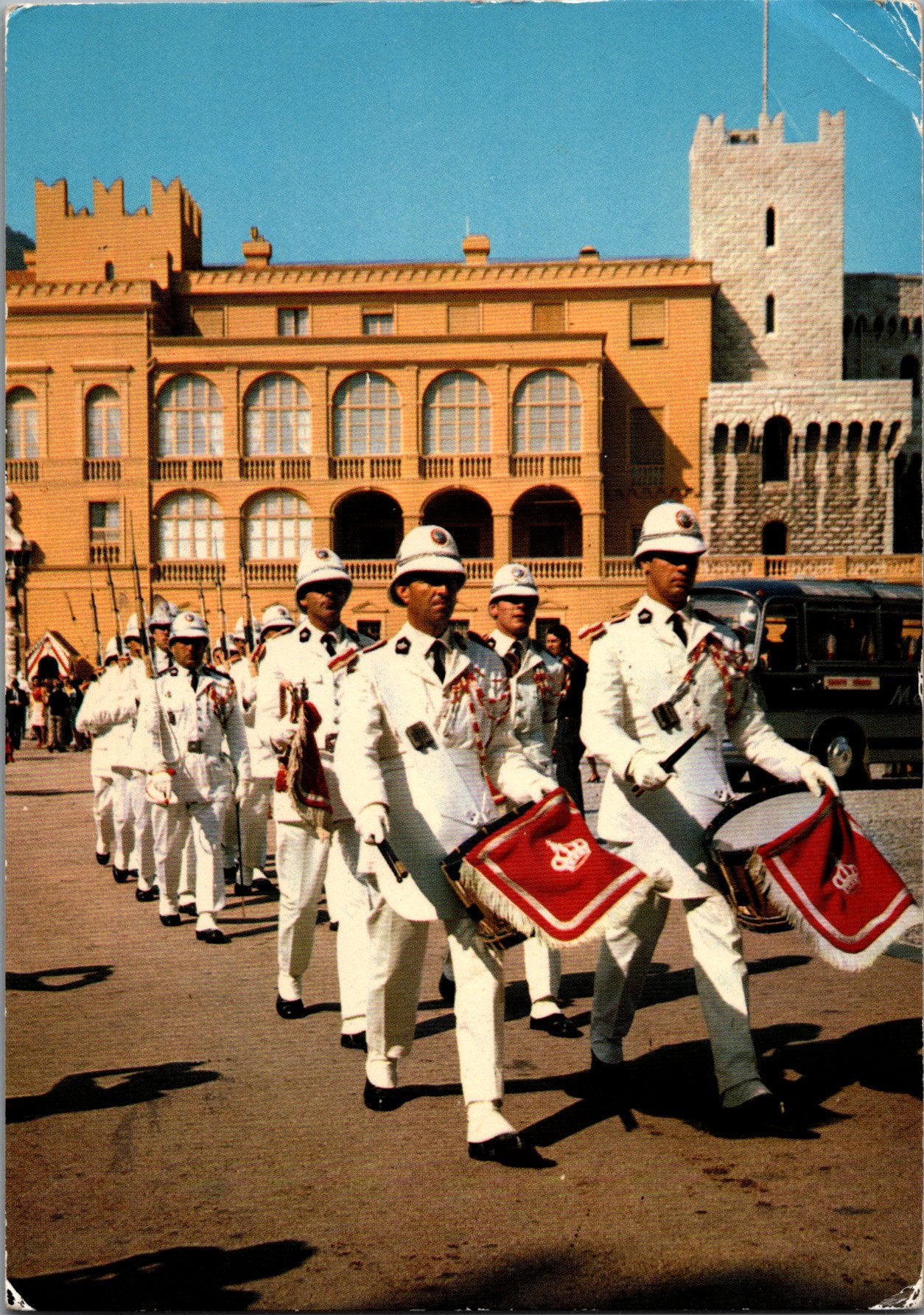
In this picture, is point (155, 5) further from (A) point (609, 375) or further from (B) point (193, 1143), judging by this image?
(A) point (609, 375)

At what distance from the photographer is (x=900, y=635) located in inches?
387

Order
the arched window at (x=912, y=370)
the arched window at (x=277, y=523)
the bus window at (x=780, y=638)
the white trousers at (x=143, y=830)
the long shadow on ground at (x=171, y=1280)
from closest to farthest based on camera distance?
the long shadow on ground at (x=171, y=1280) < the arched window at (x=912, y=370) < the arched window at (x=277, y=523) < the white trousers at (x=143, y=830) < the bus window at (x=780, y=638)

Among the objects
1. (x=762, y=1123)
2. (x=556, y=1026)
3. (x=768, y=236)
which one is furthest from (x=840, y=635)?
(x=762, y=1123)

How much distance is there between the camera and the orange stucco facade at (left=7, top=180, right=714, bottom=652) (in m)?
6.24

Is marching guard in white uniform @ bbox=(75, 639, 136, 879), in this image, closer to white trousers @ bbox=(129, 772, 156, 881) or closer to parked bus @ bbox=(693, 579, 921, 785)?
white trousers @ bbox=(129, 772, 156, 881)

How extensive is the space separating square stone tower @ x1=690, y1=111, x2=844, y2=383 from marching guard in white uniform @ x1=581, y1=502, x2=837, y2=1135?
1.80m

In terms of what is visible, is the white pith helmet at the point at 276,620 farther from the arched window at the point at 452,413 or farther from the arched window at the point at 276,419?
the arched window at the point at 452,413

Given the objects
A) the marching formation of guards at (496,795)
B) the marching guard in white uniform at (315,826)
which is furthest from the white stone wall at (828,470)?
the marching guard in white uniform at (315,826)

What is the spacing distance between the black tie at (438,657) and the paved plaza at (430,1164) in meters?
1.59

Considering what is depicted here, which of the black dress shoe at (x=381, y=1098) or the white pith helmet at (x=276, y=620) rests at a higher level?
the white pith helmet at (x=276, y=620)

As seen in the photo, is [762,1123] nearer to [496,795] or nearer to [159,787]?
[496,795]

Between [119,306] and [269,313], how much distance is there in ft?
5.28

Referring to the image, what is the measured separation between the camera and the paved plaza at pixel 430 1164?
3.97 meters

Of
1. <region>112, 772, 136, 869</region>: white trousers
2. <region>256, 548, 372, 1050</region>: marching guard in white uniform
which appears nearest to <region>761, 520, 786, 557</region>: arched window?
<region>112, 772, 136, 869</region>: white trousers
